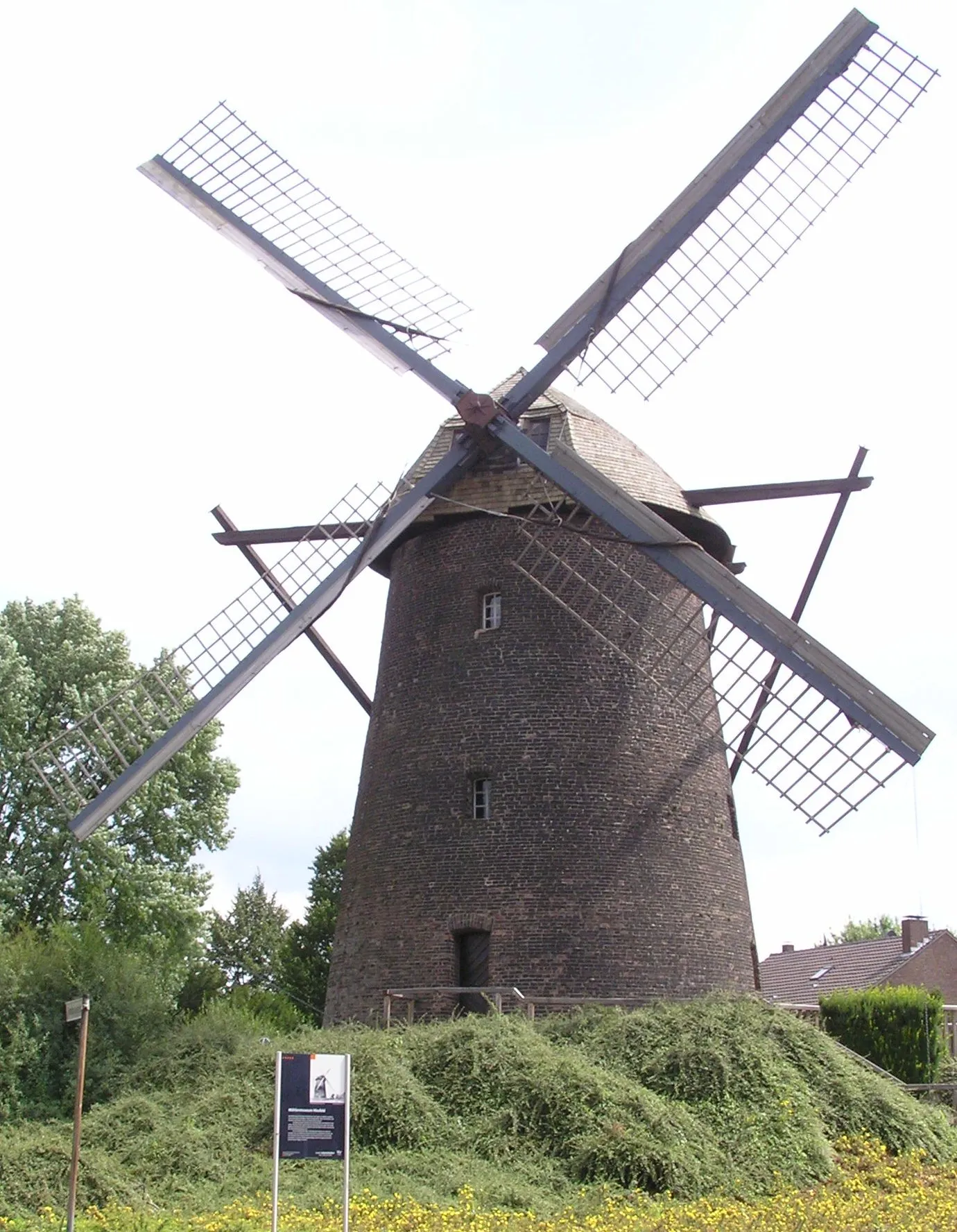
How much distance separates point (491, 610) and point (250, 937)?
112ft

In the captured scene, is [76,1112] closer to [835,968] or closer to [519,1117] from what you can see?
[519,1117]

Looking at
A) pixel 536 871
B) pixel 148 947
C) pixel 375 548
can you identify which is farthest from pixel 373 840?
pixel 148 947

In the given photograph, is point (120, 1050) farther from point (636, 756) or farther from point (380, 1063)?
point (636, 756)

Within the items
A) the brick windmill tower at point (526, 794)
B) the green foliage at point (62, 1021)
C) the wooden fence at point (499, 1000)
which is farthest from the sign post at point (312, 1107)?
the green foliage at point (62, 1021)

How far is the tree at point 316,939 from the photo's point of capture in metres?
33.9

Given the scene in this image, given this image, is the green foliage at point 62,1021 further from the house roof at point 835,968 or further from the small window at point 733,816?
the house roof at point 835,968

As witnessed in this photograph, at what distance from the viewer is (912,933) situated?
37.9 meters

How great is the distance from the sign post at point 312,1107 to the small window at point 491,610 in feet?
26.4

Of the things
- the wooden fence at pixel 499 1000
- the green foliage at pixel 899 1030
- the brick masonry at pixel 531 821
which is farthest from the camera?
the green foliage at pixel 899 1030

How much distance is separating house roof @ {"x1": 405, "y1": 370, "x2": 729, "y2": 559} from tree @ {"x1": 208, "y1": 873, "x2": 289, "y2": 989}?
104 feet

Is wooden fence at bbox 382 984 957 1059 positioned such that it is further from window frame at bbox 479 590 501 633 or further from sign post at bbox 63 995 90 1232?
sign post at bbox 63 995 90 1232

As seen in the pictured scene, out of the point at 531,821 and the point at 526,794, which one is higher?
the point at 526,794

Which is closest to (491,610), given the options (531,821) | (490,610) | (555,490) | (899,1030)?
(490,610)

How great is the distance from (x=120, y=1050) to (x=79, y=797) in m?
2.87
